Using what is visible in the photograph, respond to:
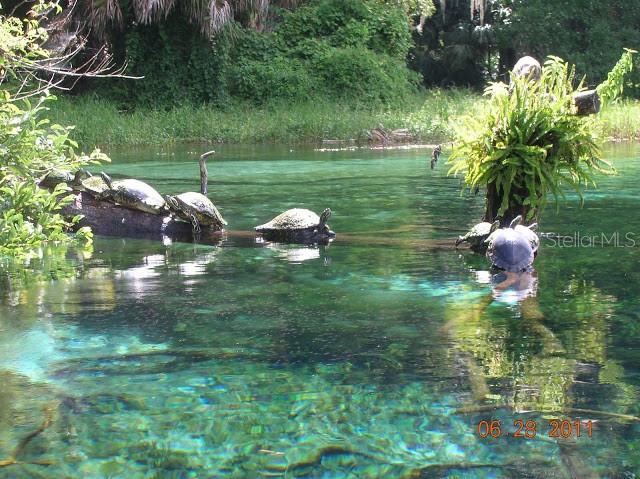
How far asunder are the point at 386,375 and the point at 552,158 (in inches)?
164

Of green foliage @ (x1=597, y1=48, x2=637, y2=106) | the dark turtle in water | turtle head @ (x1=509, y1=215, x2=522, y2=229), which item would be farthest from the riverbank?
turtle head @ (x1=509, y1=215, x2=522, y2=229)

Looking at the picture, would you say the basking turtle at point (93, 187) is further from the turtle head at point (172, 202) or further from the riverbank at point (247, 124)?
the riverbank at point (247, 124)

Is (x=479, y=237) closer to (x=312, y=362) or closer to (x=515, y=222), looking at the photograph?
(x=515, y=222)

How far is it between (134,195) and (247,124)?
14.1m

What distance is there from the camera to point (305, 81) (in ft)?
87.2

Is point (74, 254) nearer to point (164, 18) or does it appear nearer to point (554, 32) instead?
point (164, 18)

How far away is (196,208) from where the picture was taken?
859 centimetres

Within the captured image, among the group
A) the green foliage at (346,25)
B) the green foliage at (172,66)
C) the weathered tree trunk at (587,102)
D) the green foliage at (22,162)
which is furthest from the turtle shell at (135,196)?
the green foliage at (346,25)

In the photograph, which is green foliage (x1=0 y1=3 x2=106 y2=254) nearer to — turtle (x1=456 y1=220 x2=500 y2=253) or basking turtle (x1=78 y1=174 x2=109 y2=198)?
basking turtle (x1=78 y1=174 x2=109 y2=198)

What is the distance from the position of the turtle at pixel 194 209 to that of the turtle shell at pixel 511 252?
292 cm

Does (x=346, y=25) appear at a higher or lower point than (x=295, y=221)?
higher
